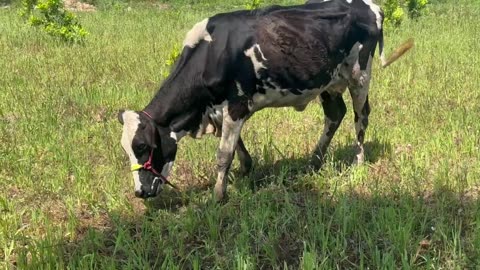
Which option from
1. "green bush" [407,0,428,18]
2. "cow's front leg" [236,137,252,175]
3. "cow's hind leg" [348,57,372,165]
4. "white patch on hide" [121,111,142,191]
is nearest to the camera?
"white patch on hide" [121,111,142,191]

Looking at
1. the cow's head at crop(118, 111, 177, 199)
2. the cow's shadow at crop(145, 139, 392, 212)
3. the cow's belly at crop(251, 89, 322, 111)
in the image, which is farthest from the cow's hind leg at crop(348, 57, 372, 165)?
the cow's head at crop(118, 111, 177, 199)

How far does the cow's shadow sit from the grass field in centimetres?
2

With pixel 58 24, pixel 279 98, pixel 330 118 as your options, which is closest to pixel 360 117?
pixel 330 118

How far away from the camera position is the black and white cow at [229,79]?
4246 millimetres

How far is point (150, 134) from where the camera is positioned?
4.18 meters

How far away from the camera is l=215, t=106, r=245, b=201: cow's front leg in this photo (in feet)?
14.8

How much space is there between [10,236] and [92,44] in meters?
7.33

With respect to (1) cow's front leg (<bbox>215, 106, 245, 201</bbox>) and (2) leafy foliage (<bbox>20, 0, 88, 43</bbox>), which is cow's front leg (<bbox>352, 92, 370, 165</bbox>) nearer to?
(1) cow's front leg (<bbox>215, 106, 245, 201</bbox>)

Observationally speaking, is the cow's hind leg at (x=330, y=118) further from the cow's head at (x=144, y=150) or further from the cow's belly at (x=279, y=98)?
the cow's head at (x=144, y=150)

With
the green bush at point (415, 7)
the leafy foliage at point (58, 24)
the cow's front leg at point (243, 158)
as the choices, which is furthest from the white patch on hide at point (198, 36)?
the green bush at point (415, 7)

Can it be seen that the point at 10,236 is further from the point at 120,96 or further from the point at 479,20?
the point at 479,20

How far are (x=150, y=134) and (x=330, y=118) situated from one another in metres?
2.11

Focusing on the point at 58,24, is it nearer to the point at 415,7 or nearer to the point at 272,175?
the point at 272,175

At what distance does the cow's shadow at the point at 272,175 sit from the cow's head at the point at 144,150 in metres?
0.26
